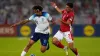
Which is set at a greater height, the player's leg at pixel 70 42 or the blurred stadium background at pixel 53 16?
the player's leg at pixel 70 42

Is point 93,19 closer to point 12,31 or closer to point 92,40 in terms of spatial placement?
point 92,40

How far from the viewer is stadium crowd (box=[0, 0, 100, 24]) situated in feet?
93.3

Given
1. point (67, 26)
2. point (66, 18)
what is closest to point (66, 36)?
point (67, 26)

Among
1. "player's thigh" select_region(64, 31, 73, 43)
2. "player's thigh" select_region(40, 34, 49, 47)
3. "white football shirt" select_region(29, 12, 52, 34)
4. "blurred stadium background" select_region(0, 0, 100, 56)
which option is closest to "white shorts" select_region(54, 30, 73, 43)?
"player's thigh" select_region(64, 31, 73, 43)

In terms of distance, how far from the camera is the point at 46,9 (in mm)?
29219

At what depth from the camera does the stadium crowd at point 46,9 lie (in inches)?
1120

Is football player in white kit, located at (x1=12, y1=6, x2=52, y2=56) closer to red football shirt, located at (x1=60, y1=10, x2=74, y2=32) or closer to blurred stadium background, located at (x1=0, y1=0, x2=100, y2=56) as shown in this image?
red football shirt, located at (x1=60, y1=10, x2=74, y2=32)

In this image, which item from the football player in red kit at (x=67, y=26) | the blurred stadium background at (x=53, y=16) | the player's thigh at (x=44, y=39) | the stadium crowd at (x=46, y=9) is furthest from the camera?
the stadium crowd at (x=46, y=9)

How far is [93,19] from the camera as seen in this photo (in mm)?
28250

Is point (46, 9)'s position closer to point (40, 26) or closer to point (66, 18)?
point (66, 18)

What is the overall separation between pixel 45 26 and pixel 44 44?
687 mm

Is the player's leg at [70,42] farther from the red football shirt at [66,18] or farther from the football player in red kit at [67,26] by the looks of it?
the red football shirt at [66,18]

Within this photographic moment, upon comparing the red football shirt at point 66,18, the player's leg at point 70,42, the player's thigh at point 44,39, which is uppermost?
the red football shirt at point 66,18

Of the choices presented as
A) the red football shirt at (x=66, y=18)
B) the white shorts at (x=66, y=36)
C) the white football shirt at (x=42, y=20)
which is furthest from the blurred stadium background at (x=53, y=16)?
the white football shirt at (x=42, y=20)
